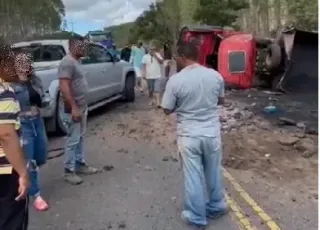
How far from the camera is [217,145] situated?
15.6 ft

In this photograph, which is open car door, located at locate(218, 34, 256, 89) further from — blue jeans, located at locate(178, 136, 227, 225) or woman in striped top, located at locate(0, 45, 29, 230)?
woman in striped top, located at locate(0, 45, 29, 230)

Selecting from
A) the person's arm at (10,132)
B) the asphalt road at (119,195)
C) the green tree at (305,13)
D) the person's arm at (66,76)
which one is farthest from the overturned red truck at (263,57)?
the person's arm at (10,132)

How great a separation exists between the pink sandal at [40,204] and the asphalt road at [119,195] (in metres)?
0.06

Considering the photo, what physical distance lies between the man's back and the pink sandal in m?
1.67

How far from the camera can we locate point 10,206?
11.5 feet

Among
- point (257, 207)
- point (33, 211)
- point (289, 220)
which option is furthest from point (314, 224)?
point (33, 211)

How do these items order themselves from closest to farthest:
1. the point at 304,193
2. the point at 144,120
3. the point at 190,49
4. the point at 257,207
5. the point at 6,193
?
the point at 6,193 → the point at 190,49 → the point at 257,207 → the point at 304,193 → the point at 144,120

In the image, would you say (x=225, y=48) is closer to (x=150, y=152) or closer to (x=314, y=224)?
(x=150, y=152)

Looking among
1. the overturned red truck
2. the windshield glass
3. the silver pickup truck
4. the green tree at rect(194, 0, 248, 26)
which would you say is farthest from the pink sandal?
the green tree at rect(194, 0, 248, 26)

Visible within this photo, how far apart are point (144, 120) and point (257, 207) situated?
588 cm

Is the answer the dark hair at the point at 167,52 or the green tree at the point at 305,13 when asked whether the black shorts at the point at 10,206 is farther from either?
the green tree at the point at 305,13

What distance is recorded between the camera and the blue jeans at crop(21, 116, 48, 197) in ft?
17.1

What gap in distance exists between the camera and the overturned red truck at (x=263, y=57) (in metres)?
14.4

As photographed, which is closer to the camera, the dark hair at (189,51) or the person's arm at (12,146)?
the person's arm at (12,146)
